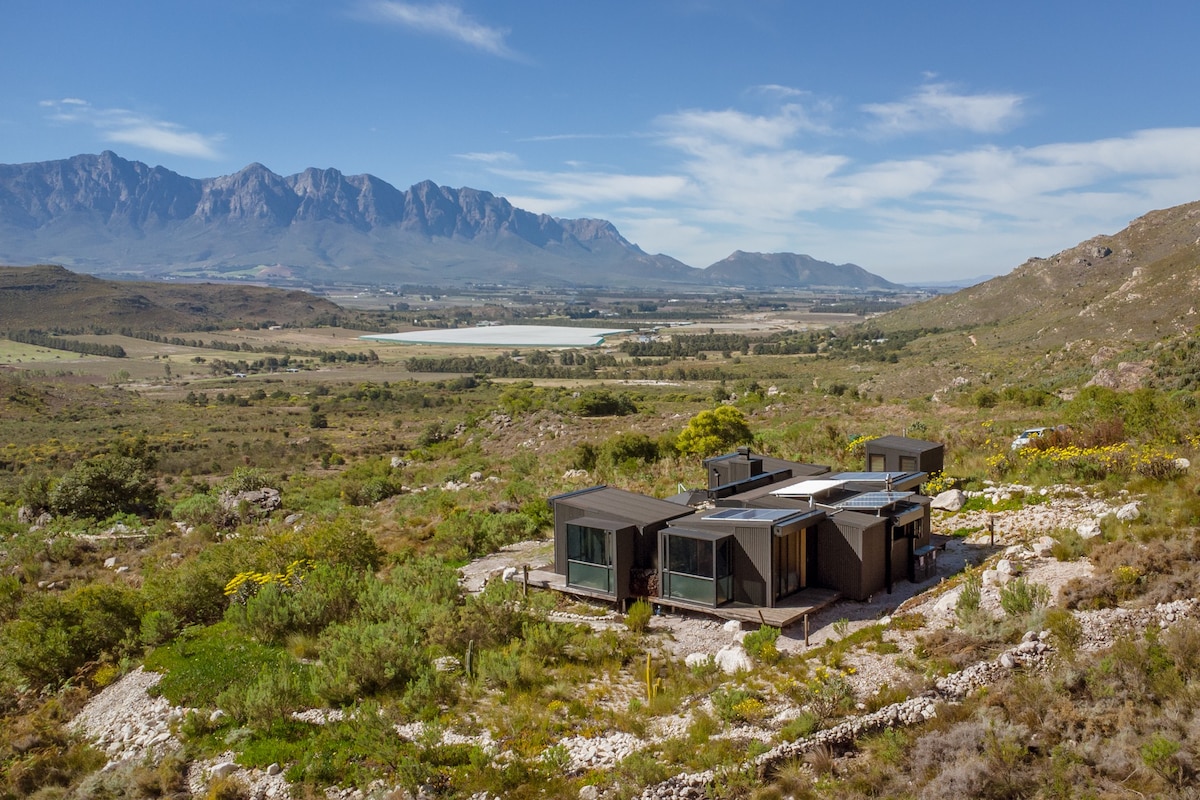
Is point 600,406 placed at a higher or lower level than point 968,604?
lower

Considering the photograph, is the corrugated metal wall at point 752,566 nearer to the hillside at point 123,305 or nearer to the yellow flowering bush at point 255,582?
the yellow flowering bush at point 255,582

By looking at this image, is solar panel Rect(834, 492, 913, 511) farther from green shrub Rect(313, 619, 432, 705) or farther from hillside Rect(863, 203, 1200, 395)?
hillside Rect(863, 203, 1200, 395)

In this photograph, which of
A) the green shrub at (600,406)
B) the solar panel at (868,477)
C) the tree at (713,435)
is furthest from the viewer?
the green shrub at (600,406)

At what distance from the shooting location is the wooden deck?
12656 millimetres

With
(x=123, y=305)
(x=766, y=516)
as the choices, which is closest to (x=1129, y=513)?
(x=766, y=516)

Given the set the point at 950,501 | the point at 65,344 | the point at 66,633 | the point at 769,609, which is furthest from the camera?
the point at 65,344

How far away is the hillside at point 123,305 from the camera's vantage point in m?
138

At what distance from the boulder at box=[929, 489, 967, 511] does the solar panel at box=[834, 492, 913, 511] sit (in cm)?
392

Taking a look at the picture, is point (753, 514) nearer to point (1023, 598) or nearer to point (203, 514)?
point (1023, 598)

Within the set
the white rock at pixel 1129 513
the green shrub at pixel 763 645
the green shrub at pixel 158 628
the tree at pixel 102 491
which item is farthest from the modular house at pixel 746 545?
the tree at pixel 102 491

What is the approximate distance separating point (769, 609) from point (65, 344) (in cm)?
12891

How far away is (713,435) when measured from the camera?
28.3m

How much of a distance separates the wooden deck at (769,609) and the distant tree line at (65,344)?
4524 inches

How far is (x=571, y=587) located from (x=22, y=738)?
815 centimetres
